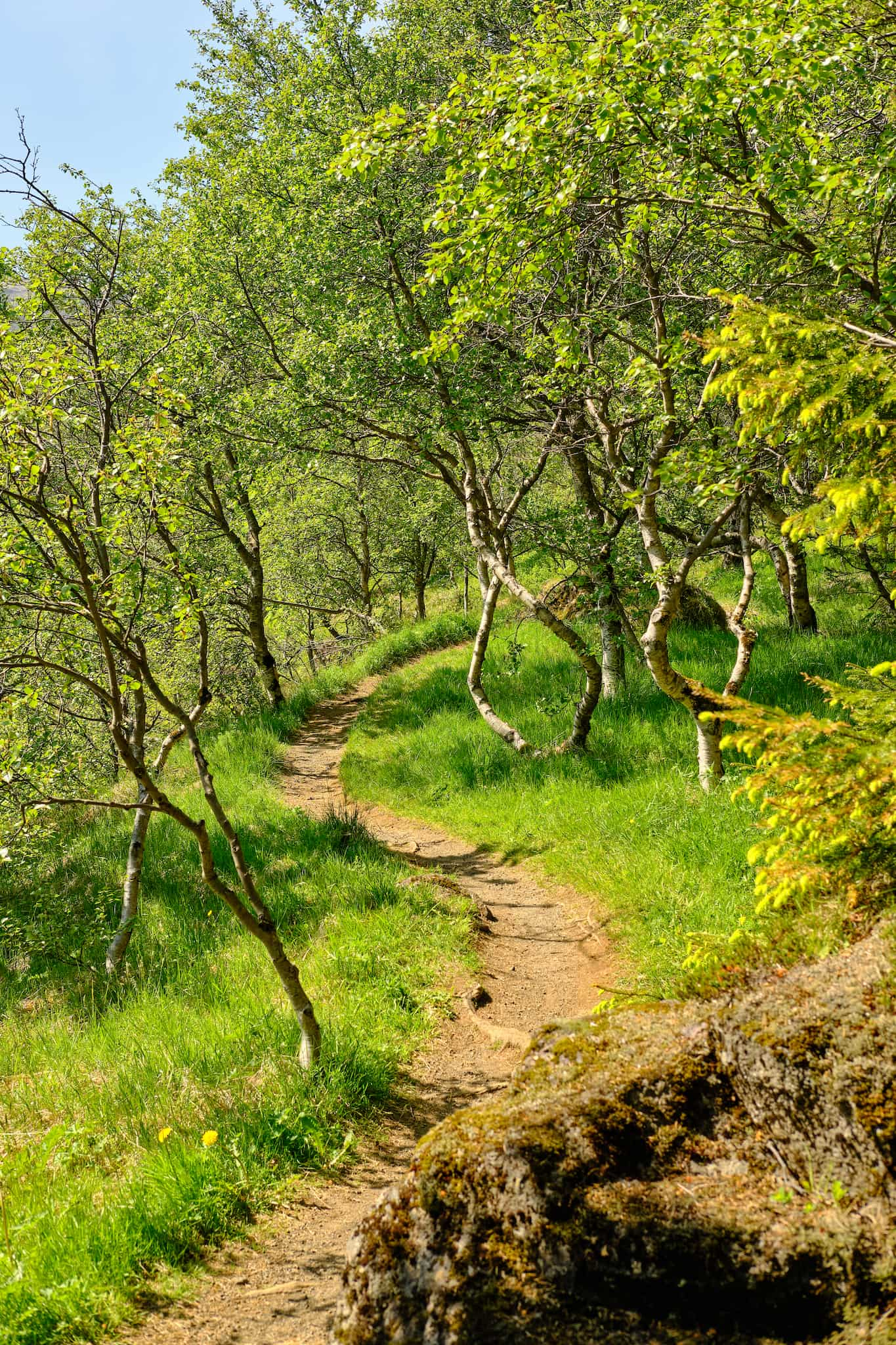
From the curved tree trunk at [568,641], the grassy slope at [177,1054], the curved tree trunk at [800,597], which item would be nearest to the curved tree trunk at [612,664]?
the curved tree trunk at [568,641]

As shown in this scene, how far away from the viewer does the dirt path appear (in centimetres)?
329

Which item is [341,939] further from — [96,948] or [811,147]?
[811,147]

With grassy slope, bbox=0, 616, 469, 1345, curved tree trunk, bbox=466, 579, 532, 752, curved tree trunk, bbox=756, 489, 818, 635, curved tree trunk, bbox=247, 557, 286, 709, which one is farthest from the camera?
curved tree trunk, bbox=247, 557, 286, 709

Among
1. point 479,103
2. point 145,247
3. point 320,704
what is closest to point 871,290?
point 479,103

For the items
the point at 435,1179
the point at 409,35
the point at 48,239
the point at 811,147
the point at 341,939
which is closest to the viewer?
the point at 435,1179

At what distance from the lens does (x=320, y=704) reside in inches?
762

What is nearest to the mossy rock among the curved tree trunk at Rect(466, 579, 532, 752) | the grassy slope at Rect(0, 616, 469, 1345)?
the grassy slope at Rect(0, 616, 469, 1345)

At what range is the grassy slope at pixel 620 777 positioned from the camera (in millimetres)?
6758

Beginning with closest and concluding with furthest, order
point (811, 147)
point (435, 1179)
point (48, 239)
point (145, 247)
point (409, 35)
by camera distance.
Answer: point (435, 1179)
point (811, 147)
point (48, 239)
point (409, 35)
point (145, 247)

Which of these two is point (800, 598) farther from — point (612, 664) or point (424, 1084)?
point (424, 1084)

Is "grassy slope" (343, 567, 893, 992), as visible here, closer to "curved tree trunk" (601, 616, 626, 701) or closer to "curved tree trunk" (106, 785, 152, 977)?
"curved tree trunk" (601, 616, 626, 701)

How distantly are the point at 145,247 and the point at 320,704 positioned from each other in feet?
34.0

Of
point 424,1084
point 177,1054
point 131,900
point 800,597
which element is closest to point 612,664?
point 800,597

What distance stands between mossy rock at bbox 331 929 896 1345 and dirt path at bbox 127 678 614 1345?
1.20 metres
